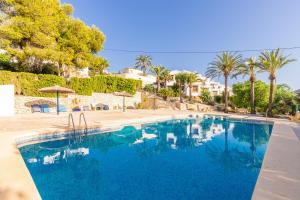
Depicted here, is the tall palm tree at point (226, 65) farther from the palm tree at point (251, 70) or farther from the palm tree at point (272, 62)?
the palm tree at point (272, 62)

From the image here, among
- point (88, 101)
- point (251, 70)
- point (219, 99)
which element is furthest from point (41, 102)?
point (219, 99)

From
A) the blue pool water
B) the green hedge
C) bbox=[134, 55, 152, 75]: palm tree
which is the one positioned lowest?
the blue pool water

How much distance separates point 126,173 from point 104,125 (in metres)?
6.38

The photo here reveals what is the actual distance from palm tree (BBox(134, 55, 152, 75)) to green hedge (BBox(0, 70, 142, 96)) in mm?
31067

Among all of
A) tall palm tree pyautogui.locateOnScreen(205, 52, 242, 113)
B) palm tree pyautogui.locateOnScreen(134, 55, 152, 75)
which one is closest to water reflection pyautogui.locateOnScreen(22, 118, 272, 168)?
tall palm tree pyautogui.locateOnScreen(205, 52, 242, 113)

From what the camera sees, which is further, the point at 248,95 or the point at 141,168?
the point at 248,95

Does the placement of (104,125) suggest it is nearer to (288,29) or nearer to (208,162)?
(208,162)

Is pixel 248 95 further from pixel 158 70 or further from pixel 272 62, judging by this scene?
pixel 158 70

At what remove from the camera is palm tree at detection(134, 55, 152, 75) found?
59.7 meters

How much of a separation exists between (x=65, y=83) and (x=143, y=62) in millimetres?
40548

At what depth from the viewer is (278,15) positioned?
28266mm

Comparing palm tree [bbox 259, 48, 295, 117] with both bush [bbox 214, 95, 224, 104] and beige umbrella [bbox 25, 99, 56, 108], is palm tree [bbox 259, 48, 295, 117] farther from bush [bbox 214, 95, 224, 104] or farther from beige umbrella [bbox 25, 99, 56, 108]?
beige umbrella [bbox 25, 99, 56, 108]

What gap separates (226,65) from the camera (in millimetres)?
28875

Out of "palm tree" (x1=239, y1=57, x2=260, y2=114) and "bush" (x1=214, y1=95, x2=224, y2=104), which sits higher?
"palm tree" (x1=239, y1=57, x2=260, y2=114)
